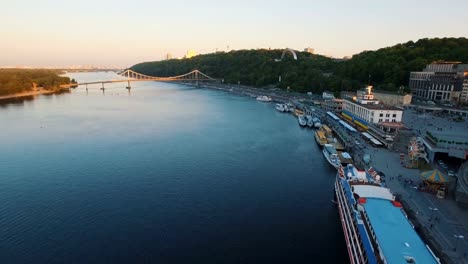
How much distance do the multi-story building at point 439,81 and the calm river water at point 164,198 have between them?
28.2m

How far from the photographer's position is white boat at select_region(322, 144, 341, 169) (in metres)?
25.0

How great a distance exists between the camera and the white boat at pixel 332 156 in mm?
25041

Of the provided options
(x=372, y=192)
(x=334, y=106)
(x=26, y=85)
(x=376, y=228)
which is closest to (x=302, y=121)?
(x=334, y=106)

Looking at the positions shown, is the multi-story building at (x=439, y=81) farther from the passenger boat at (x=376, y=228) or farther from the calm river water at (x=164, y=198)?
the passenger boat at (x=376, y=228)

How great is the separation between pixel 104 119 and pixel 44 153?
1892 cm

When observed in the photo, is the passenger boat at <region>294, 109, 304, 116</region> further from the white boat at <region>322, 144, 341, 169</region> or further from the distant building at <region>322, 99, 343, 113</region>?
the white boat at <region>322, 144, 341, 169</region>

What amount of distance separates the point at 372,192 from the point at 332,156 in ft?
36.9

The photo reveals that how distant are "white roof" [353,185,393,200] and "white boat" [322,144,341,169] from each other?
8.46 meters

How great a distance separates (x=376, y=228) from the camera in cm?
1188

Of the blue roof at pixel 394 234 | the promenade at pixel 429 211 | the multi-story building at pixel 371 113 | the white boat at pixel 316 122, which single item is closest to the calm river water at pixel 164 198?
the blue roof at pixel 394 234

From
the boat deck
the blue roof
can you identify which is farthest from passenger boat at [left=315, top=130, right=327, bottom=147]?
the blue roof

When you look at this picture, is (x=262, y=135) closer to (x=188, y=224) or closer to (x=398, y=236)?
(x=188, y=224)

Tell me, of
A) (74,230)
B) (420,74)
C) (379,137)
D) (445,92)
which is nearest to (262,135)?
(379,137)

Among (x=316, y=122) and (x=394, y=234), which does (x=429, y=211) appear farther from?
(x=316, y=122)
